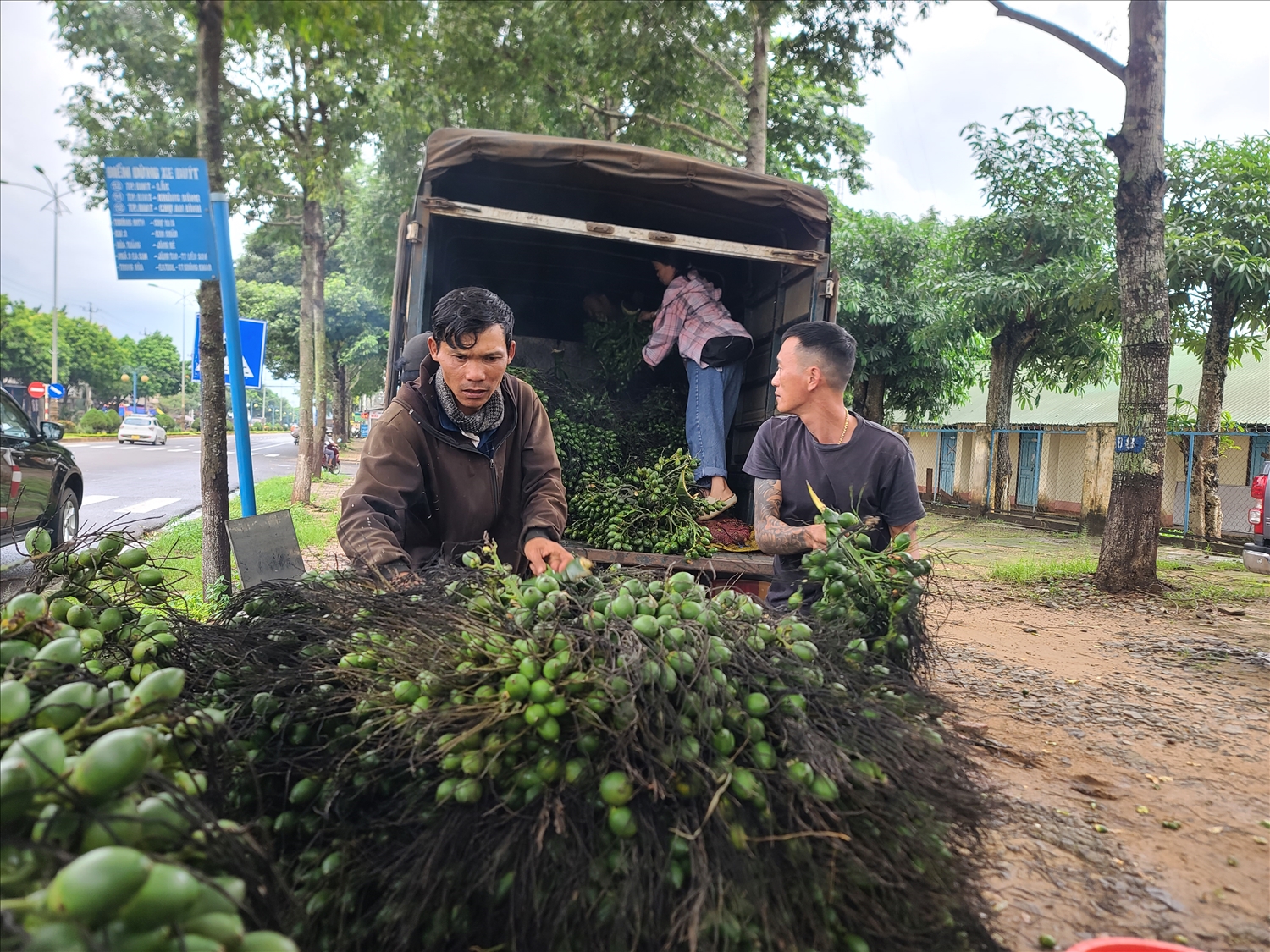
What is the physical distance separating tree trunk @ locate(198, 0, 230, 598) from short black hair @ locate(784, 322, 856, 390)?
3641 mm

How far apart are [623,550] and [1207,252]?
34.1 ft

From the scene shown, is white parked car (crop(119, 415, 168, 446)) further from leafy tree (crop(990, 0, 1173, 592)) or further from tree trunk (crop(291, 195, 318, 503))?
leafy tree (crop(990, 0, 1173, 592))

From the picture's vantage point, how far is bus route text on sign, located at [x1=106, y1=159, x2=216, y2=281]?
4309 millimetres

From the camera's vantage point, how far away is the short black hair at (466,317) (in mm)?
2633

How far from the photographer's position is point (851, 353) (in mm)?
3123

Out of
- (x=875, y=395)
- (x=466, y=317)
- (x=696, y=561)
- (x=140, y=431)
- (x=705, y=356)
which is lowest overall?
(x=140, y=431)

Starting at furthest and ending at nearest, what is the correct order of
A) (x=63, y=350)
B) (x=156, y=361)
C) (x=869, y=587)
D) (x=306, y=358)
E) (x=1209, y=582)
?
1. (x=156, y=361)
2. (x=63, y=350)
3. (x=306, y=358)
4. (x=1209, y=582)
5. (x=869, y=587)

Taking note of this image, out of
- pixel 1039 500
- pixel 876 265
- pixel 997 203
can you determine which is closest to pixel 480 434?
pixel 997 203

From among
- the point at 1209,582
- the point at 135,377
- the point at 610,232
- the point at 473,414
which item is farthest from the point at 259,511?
the point at 135,377

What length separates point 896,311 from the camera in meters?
16.4

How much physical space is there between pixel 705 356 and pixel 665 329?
0.57 m

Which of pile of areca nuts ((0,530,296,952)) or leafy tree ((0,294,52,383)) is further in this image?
leafy tree ((0,294,52,383))

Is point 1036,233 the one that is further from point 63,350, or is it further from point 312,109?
point 63,350

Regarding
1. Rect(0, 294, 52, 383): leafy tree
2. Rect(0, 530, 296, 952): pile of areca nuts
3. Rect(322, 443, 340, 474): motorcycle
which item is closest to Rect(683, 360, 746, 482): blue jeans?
Rect(0, 530, 296, 952): pile of areca nuts
